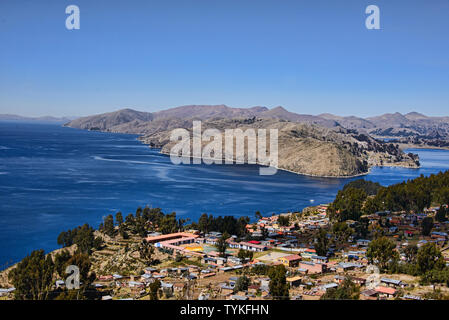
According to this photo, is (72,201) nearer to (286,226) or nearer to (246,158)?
(286,226)

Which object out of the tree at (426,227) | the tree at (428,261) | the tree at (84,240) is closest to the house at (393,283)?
the tree at (428,261)

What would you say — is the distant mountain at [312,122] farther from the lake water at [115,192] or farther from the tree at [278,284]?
the tree at [278,284]

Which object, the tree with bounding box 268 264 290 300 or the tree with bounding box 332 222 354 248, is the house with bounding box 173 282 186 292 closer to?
the tree with bounding box 268 264 290 300

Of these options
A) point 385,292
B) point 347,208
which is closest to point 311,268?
point 385,292

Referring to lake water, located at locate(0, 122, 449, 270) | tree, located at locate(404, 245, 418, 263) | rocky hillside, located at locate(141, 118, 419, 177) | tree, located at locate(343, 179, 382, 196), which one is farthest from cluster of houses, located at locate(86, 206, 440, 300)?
rocky hillside, located at locate(141, 118, 419, 177)

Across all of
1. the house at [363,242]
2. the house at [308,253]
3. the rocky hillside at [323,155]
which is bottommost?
the house at [363,242]

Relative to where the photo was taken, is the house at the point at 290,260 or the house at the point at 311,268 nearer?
the house at the point at 311,268
